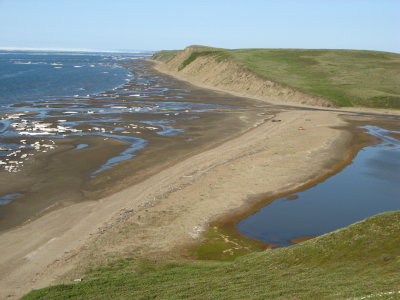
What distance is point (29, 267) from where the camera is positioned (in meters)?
21.6

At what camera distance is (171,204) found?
30.4 metres

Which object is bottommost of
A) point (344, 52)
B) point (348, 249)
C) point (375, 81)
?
point (348, 249)

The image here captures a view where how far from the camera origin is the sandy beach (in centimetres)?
2247

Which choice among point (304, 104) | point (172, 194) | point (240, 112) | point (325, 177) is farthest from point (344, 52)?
point (172, 194)

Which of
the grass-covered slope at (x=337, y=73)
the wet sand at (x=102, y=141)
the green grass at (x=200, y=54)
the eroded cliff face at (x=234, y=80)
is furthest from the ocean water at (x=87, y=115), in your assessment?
the green grass at (x=200, y=54)

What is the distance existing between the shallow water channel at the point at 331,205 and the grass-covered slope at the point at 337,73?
49.3 metres

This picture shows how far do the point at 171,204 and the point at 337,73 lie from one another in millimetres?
95882

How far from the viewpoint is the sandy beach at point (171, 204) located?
22469 mm

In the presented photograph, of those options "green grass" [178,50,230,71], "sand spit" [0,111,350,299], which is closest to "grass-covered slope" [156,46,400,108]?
"green grass" [178,50,230,71]

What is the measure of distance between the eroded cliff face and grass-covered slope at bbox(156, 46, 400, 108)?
187cm

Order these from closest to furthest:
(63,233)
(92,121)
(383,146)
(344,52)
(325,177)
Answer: (63,233) < (325,177) < (383,146) < (92,121) < (344,52)

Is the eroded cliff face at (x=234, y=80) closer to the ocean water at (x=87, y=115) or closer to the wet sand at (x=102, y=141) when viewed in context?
the wet sand at (x=102, y=141)

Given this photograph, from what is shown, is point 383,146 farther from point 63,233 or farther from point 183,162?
point 63,233

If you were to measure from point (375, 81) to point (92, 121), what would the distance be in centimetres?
7443
